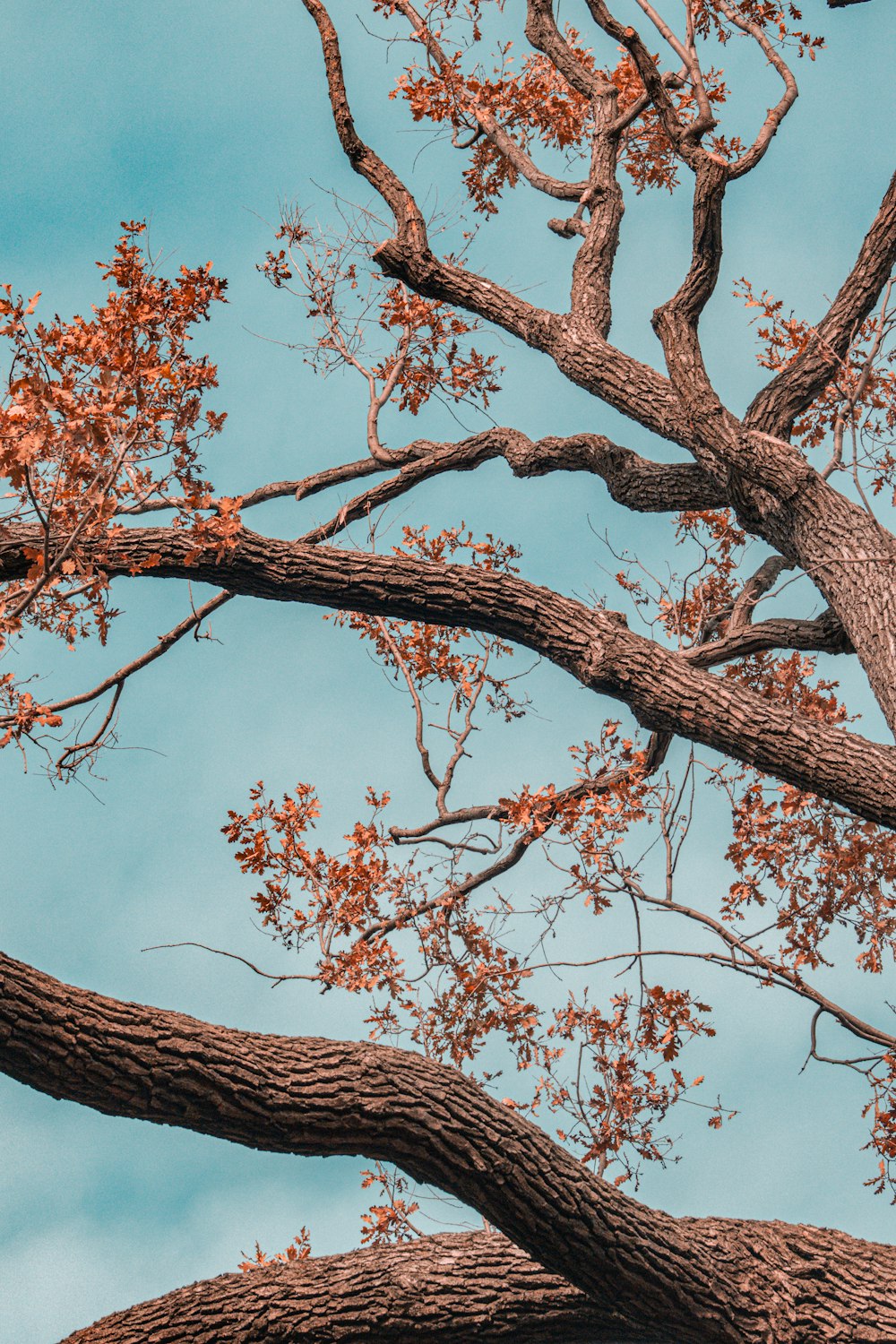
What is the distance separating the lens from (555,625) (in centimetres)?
636

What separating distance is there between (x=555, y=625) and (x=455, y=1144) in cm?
306

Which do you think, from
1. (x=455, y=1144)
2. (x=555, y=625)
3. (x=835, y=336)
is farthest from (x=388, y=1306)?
(x=835, y=336)

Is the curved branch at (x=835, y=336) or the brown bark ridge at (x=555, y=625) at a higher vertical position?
the curved branch at (x=835, y=336)

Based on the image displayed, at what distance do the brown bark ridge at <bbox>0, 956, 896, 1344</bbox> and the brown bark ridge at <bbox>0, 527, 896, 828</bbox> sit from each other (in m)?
2.24

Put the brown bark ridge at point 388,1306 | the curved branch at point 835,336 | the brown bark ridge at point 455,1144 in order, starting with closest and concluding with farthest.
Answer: the brown bark ridge at point 455,1144
the brown bark ridge at point 388,1306
the curved branch at point 835,336

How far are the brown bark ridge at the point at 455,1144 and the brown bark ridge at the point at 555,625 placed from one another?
7.36 ft

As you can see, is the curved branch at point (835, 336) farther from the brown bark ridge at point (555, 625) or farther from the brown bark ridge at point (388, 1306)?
the brown bark ridge at point (388, 1306)

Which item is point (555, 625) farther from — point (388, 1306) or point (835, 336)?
point (388, 1306)

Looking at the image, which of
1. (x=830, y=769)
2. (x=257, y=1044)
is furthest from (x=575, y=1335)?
(x=830, y=769)

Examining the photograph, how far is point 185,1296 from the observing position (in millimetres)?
4430

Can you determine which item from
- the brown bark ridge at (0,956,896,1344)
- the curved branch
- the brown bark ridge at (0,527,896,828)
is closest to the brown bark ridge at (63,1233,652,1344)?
the brown bark ridge at (0,956,896,1344)

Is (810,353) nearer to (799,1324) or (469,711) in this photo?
(469,711)

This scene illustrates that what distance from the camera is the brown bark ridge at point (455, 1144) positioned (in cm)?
372

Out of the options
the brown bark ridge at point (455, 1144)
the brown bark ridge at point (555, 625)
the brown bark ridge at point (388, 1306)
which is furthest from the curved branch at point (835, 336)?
the brown bark ridge at point (388, 1306)
